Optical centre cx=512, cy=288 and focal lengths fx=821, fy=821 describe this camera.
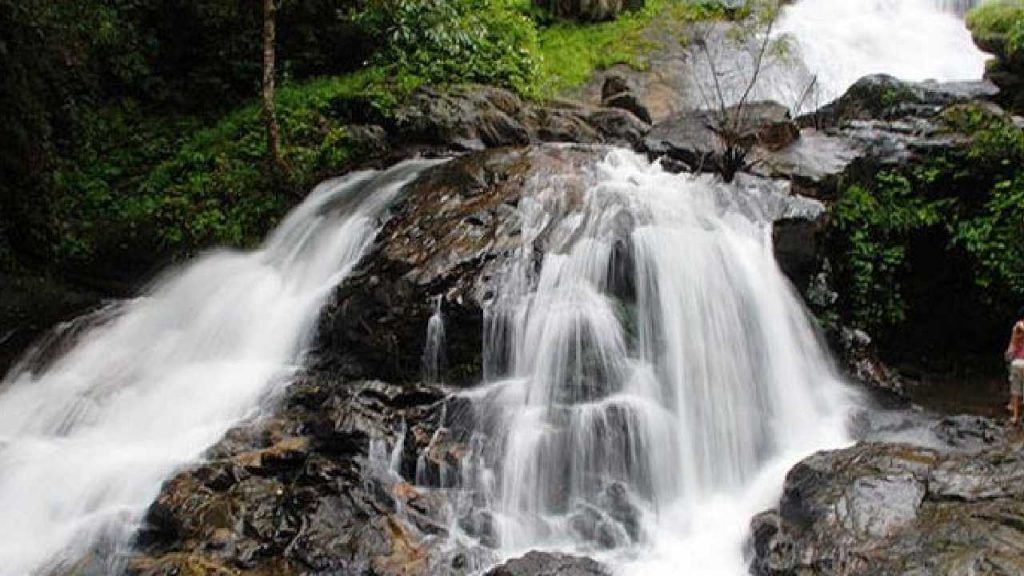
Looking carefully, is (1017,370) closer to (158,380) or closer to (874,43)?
(158,380)

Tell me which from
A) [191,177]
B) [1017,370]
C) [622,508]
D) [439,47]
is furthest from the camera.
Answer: [439,47]

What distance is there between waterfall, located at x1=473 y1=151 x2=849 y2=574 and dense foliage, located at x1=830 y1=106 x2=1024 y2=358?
4.20ft

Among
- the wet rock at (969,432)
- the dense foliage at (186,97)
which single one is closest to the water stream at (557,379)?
the wet rock at (969,432)

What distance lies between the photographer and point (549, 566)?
575cm

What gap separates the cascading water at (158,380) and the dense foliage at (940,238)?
5614 millimetres

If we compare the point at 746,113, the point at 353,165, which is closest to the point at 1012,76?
the point at 746,113

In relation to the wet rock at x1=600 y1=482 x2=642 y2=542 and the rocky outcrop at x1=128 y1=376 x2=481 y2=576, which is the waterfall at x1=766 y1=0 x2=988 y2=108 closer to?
the wet rock at x1=600 y1=482 x2=642 y2=542

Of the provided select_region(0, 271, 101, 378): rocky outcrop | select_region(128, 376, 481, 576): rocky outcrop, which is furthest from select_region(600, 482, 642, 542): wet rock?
select_region(0, 271, 101, 378): rocky outcrop

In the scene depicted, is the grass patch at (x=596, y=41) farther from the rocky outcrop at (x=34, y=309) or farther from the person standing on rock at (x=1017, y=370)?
the person standing on rock at (x=1017, y=370)

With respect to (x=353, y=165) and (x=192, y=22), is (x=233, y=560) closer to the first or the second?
(x=353, y=165)

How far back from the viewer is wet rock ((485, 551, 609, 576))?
570 cm

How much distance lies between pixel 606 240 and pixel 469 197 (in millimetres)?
1777

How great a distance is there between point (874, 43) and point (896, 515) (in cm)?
1453

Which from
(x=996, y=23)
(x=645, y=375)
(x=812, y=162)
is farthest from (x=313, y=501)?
(x=996, y=23)
